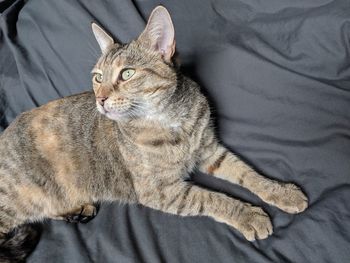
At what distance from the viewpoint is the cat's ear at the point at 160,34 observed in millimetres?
1159

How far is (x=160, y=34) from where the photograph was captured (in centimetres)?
122

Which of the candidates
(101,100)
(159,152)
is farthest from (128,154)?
(101,100)

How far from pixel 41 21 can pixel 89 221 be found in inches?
36.6

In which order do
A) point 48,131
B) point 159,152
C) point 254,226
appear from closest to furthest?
point 254,226 < point 159,152 < point 48,131

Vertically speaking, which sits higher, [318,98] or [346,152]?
[318,98]

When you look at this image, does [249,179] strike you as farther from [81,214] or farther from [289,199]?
[81,214]

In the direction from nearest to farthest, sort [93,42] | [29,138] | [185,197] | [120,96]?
[120,96], [185,197], [29,138], [93,42]

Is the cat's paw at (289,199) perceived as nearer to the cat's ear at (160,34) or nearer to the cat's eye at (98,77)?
the cat's ear at (160,34)

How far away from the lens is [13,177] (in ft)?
4.58

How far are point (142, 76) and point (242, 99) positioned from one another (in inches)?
18.3

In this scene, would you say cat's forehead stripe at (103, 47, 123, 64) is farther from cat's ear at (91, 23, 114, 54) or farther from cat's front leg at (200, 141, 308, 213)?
cat's front leg at (200, 141, 308, 213)

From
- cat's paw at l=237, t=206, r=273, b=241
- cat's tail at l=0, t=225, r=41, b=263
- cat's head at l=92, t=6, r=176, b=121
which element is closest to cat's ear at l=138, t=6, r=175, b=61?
cat's head at l=92, t=6, r=176, b=121

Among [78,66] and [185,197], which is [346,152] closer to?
[185,197]

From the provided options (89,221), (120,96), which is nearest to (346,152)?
(120,96)
